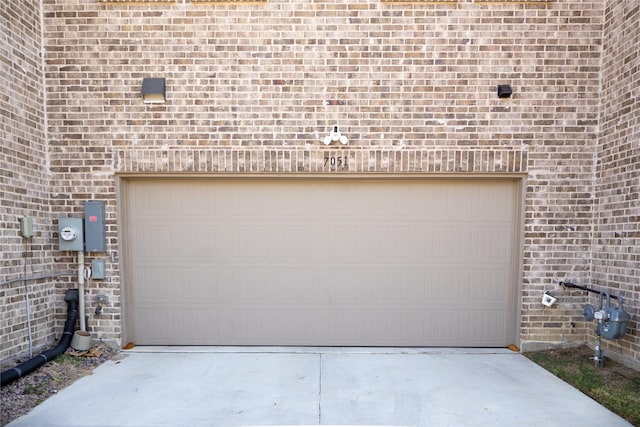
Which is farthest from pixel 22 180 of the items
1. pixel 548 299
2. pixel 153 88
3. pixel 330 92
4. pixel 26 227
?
pixel 548 299

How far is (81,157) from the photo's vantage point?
179 inches

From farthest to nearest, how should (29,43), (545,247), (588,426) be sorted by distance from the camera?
(545,247)
(29,43)
(588,426)

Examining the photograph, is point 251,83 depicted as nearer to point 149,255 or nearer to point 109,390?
point 149,255

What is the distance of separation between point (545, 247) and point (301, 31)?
4360 millimetres

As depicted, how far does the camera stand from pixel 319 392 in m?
3.51

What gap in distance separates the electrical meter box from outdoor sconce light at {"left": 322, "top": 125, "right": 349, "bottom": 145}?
3.40 m

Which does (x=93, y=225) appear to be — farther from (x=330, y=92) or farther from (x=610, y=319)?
(x=610, y=319)

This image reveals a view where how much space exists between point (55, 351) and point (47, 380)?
0.58 m

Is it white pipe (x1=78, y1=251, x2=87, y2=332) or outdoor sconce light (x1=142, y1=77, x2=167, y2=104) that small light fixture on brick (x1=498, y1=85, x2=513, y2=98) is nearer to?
outdoor sconce light (x1=142, y1=77, x2=167, y2=104)

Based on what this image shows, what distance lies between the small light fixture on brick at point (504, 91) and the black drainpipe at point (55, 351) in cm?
627

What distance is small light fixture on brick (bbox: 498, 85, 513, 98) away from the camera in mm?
4432

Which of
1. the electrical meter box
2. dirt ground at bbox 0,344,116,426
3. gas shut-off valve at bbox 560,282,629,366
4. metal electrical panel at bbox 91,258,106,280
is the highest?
the electrical meter box

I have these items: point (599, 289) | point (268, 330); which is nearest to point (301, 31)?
point (268, 330)

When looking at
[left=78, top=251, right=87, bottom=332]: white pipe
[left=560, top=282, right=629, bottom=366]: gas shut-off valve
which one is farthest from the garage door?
[left=560, top=282, right=629, bottom=366]: gas shut-off valve
